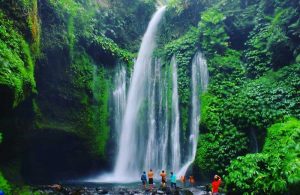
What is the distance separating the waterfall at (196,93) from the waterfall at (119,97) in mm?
4577

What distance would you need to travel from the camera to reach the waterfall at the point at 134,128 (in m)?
18.9

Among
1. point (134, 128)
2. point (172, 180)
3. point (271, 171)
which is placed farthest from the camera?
point (134, 128)

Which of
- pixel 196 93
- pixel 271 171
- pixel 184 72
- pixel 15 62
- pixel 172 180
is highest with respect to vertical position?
pixel 184 72

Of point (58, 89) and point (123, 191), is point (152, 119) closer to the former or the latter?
point (58, 89)

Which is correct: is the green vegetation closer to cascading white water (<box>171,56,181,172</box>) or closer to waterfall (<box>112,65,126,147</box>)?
cascading white water (<box>171,56,181,172</box>)

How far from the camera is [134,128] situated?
65.2ft

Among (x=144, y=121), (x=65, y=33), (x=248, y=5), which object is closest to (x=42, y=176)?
(x=144, y=121)

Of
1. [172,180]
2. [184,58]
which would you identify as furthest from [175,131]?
[172,180]

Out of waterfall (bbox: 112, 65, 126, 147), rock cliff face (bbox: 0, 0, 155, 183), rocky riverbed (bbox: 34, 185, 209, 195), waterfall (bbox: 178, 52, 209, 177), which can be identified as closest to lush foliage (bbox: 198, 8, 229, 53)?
waterfall (bbox: 178, 52, 209, 177)

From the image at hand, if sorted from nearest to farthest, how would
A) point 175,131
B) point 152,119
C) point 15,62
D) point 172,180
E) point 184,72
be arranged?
1. point 15,62
2. point 172,180
3. point 175,131
4. point 152,119
5. point 184,72

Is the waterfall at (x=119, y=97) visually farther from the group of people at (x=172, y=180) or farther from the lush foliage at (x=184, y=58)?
the group of people at (x=172, y=180)

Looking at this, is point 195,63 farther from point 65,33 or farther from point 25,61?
point 25,61

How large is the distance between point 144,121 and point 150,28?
8.27 meters

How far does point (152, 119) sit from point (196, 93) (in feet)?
10.1
